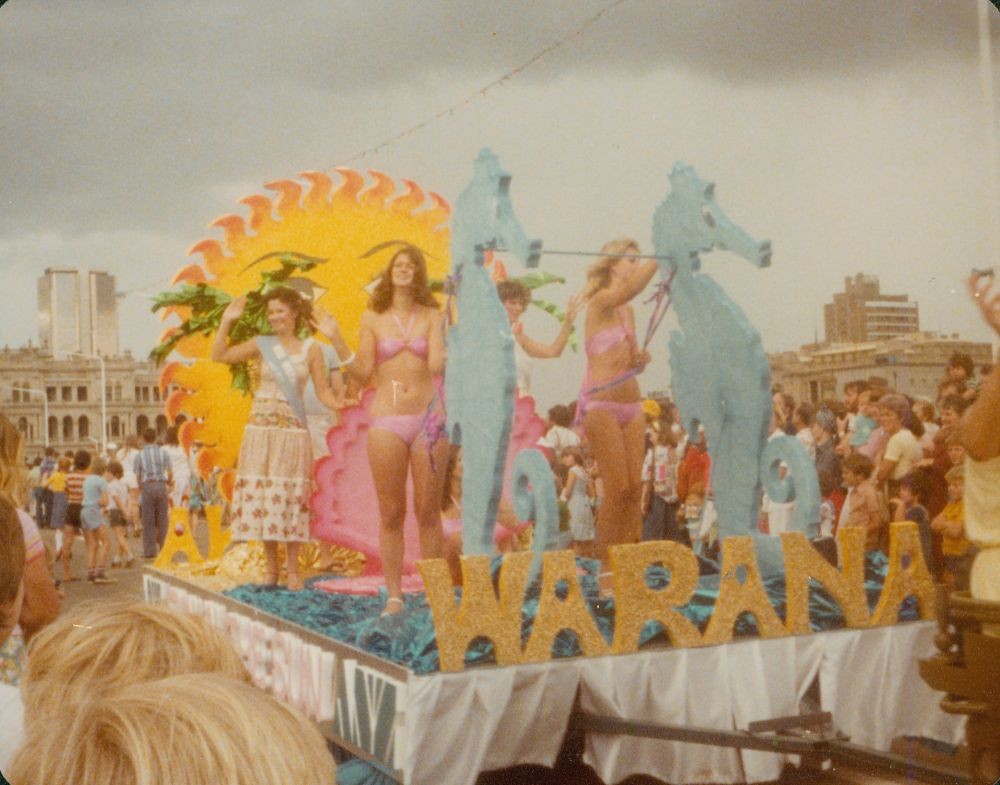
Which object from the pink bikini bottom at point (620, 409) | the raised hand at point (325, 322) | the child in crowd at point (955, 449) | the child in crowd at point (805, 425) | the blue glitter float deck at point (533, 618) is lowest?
the blue glitter float deck at point (533, 618)

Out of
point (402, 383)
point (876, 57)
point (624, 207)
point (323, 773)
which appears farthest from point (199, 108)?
point (323, 773)

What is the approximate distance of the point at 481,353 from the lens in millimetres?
3428

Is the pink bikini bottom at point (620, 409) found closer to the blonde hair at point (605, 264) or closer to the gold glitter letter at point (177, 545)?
the blonde hair at point (605, 264)

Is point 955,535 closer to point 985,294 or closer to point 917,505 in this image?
point 917,505

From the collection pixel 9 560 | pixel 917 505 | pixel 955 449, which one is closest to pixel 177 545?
pixel 917 505

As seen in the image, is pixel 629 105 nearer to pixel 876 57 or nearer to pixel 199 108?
pixel 876 57

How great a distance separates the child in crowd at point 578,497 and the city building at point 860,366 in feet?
1.77

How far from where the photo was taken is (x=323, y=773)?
1.07 metres

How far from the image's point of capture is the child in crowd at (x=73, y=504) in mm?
4188

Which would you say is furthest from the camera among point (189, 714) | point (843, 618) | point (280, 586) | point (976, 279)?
point (280, 586)

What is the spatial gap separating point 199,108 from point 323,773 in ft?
8.81

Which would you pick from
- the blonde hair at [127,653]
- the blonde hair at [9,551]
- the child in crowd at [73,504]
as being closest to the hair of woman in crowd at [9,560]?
the blonde hair at [9,551]

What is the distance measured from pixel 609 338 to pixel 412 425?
1.99 feet

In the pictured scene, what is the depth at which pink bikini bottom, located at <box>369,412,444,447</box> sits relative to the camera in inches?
142
